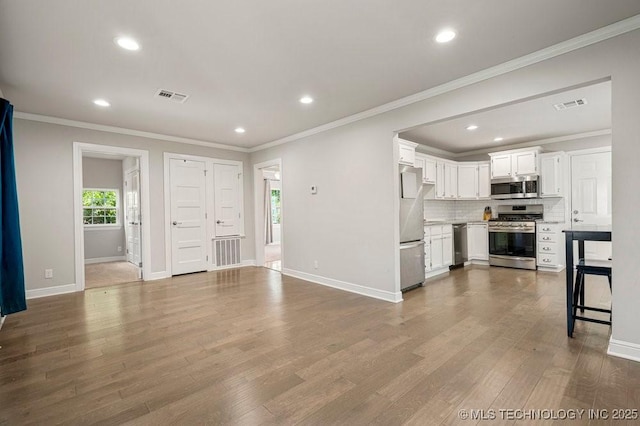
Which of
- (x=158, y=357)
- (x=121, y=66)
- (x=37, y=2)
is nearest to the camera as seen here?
(x=37, y=2)

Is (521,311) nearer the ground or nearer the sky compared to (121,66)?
nearer the ground

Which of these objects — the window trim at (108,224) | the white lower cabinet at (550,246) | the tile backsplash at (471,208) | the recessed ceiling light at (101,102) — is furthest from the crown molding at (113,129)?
the white lower cabinet at (550,246)

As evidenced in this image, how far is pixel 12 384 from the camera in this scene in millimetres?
2189

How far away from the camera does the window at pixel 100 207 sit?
26.0ft

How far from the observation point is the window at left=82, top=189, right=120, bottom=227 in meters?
7.91

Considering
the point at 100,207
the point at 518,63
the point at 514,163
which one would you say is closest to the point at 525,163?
the point at 514,163

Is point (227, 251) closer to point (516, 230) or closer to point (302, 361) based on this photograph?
point (302, 361)

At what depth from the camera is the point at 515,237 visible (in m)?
6.09

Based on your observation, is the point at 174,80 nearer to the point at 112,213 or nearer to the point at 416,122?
the point at 416,122

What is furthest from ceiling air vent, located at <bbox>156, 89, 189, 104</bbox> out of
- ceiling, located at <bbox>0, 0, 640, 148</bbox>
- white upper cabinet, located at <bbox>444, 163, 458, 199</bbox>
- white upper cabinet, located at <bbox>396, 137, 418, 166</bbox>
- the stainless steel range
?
the stainless steel range

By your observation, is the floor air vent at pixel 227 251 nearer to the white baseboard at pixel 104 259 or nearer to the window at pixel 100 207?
the white baseboard at pixel 104 259

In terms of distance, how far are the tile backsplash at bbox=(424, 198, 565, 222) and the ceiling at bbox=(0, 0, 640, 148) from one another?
354cm

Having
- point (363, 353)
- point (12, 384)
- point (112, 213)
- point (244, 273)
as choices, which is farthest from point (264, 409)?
point (112, 213)

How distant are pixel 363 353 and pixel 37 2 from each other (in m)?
3.53
